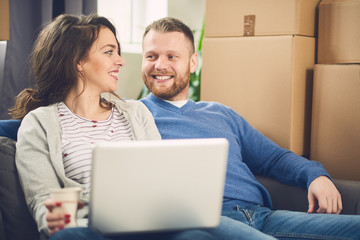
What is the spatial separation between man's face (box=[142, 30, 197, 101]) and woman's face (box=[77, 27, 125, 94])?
20 cm

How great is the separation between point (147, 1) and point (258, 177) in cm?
158

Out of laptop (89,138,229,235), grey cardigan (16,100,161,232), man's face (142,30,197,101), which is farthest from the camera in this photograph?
man's face (142,30,197,101)

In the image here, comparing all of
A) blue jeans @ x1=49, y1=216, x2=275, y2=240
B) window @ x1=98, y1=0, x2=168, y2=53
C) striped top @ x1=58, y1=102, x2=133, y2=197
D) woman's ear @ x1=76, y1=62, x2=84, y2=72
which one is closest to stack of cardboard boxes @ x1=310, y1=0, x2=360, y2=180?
blue jeans @ x1=49, y1=216, x2=275, y2=240

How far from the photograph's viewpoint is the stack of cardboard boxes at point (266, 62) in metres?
1.73

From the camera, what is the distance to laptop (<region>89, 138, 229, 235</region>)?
893 millimetres

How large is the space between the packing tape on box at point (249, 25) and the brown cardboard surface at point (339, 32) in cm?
26

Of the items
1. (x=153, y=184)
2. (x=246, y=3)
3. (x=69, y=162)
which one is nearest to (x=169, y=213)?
(x=153, y=184)

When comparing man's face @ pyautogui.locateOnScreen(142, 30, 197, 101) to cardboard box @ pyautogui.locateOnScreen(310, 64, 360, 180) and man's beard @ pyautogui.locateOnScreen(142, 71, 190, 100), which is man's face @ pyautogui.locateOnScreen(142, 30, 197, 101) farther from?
cardboard box @ pyautogui.locateOnScreen(310, 64, 360, 180)

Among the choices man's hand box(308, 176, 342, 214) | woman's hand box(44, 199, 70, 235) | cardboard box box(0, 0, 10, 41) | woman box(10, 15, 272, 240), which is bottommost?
man's hand box(308, 176, 342, 214)

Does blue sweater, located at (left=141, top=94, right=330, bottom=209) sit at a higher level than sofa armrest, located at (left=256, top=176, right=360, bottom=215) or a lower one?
higher

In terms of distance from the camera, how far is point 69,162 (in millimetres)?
1332

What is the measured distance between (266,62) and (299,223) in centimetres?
65

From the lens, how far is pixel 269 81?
1.77 m

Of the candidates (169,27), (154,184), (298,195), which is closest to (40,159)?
(154,184)
